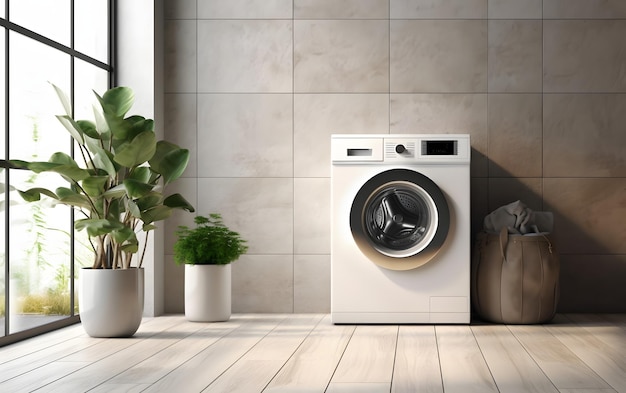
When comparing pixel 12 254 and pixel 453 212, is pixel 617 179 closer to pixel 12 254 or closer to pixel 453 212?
pixel 453 212

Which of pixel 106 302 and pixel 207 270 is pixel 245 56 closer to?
pixel 207 270

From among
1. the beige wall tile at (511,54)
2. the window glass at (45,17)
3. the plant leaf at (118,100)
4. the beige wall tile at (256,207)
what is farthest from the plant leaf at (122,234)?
the beige wall tile at (511,54)

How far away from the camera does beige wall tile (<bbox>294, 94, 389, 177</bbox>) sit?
187 inches

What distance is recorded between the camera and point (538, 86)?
4727 millimetres

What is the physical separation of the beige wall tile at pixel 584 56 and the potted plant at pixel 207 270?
207cm

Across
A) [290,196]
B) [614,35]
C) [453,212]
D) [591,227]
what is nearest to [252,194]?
[290,196]

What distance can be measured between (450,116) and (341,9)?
2.93 ft

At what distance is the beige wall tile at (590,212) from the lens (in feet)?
15.4

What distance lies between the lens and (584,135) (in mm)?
4695

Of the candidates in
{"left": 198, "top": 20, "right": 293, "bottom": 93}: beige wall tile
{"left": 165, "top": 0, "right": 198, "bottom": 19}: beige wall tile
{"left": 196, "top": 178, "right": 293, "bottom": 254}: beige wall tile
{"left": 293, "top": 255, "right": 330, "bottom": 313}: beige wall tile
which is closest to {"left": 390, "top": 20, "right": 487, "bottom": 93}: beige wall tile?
{"left": 198, "top": 20, "right": 293, "bottom": 93}: beige wall tile

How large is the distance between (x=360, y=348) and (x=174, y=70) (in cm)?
219

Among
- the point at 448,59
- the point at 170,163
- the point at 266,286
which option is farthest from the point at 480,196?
the point at 170,163

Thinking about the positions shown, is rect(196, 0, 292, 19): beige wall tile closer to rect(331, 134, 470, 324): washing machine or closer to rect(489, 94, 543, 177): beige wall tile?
rect(331, 134, 470, 324): washing machine

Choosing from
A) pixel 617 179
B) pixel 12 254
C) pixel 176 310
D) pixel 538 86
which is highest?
pixel 538 86
